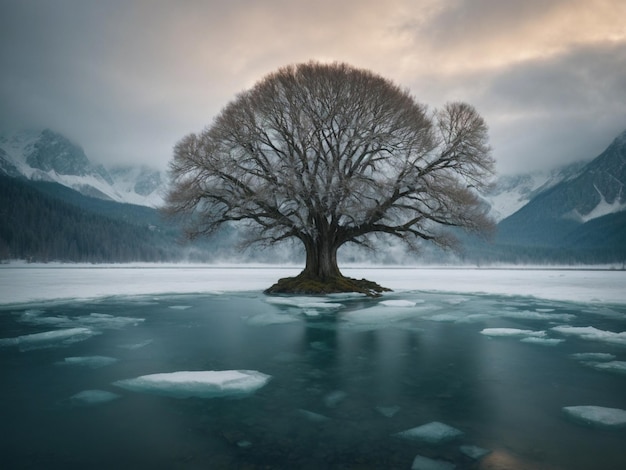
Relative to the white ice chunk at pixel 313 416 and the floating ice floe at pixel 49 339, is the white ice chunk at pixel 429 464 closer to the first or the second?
the white ice chunk at pixel 313 416

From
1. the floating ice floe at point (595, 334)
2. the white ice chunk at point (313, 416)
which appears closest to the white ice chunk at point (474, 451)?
the white ice chunk at point (313, 416)

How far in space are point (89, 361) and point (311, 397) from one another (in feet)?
15.2

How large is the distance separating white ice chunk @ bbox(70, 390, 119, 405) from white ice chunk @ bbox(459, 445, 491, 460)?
4523mm

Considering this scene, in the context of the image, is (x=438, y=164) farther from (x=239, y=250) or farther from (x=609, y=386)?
(x=609, y=386)

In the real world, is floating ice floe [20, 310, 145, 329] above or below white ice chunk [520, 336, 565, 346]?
above

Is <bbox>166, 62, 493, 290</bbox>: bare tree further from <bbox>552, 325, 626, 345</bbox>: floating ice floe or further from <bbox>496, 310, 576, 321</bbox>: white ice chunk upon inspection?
<bbox>552, 325, 626, 345</bbox>: floating ice floe

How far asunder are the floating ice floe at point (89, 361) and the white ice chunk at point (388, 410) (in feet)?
16.9

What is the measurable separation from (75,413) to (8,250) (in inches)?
4896

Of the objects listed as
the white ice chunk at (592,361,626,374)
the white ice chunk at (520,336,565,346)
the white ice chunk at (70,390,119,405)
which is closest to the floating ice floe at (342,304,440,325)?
the white ice chunk at (520,336,565,346)

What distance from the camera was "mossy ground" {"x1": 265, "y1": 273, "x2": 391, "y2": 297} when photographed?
23.8 m

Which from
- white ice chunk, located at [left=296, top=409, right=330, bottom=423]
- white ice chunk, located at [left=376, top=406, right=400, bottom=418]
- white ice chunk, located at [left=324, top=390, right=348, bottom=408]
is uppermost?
white ice chunk, located at [left=296, top=409, right=330, bottom=423]

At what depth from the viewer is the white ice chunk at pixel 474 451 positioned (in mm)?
3869

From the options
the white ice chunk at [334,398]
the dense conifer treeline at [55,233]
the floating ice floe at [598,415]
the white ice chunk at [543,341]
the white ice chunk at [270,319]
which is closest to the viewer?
the floating ice floe at [598,415]

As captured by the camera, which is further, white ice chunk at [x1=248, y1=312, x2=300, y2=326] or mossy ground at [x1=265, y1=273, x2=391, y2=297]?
mossy ground at [x1=265, y1=273, x2=391, y2=297]
